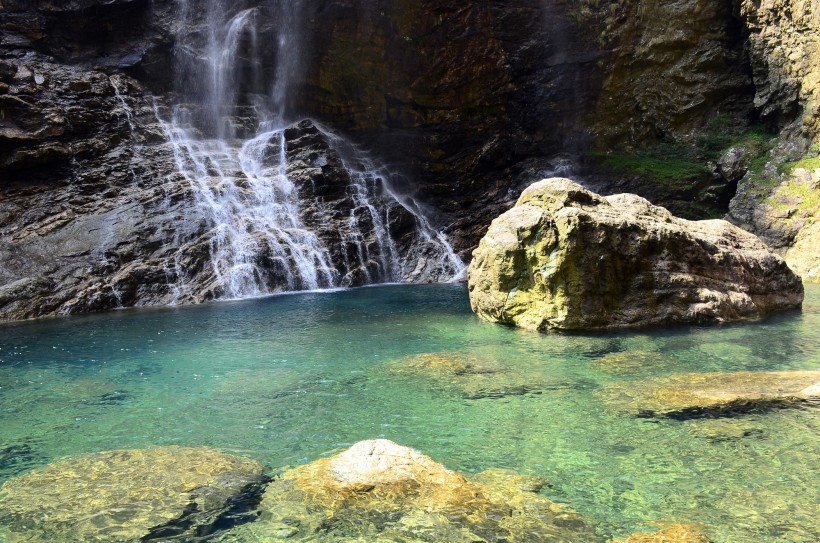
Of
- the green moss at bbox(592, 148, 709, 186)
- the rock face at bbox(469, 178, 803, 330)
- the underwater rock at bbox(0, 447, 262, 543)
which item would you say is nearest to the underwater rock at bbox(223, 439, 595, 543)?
the underwater rock at bbox(0, 447, 262, 543)

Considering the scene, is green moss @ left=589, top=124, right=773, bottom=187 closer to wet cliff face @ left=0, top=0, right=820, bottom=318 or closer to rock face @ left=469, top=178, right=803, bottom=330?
wet cliff face @ left=0, top=0, right=820, bottom=318

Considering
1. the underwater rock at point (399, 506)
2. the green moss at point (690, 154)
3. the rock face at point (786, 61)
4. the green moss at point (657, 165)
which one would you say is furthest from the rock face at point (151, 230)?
the underwater rock at point (399, 506)

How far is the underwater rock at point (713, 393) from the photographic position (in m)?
5.55

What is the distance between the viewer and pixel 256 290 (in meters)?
18.5

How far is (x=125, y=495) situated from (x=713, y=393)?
5152 mm

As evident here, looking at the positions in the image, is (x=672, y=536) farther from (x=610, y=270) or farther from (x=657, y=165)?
(x=657, y=165)

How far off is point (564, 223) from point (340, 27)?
20.5 m

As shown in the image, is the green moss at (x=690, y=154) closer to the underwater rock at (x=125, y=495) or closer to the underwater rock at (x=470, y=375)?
the underwater rock at (x=470, y=375)

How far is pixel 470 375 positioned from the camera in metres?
7.40

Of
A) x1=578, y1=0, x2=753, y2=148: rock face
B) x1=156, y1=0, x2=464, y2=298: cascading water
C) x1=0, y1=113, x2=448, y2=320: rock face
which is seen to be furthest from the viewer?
x1=578, y1=0, x2=753, y2=148: rock face

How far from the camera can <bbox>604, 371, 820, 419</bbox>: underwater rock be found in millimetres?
5547

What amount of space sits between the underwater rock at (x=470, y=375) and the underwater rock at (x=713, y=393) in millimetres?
957

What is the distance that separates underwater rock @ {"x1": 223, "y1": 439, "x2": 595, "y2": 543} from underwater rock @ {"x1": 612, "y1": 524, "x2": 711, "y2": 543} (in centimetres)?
26

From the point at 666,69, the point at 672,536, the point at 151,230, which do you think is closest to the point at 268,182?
the point at 151,230
